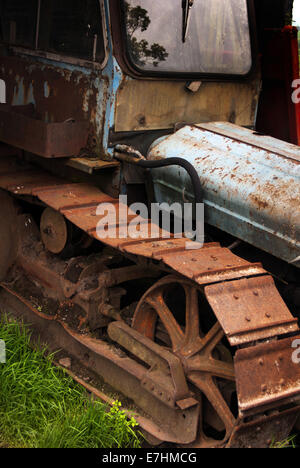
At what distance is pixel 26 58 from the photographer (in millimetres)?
4648

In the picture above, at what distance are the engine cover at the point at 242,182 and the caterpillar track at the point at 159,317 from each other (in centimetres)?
24

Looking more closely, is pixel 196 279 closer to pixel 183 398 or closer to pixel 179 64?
pixel 183 398

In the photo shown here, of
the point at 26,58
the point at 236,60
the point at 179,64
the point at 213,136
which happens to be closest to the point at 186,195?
the point at 213,136

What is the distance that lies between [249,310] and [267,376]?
311 mm

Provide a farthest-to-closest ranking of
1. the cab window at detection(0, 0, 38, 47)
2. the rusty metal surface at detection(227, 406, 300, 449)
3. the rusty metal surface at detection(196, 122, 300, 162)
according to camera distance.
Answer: the cab window at detection(0, 0, 38, 47) → the rusty metal surface at detection(196, 122, 300, 162) → the rusty metal surface at detection(227, 406, 300, 449)

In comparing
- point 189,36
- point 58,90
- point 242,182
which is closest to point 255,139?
point 242,182

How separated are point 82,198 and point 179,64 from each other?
1.07 meters

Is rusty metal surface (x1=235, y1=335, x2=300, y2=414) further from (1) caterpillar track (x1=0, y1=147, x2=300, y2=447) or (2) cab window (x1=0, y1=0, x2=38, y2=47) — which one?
(2) cab window (x1=0, y1=0, x2=38, y2=47)

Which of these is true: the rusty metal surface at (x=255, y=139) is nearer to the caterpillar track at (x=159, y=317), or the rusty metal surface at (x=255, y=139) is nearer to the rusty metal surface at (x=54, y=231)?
the caterpillar track at (x=159, y=317)

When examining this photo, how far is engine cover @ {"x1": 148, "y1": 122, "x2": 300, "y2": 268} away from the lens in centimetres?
341

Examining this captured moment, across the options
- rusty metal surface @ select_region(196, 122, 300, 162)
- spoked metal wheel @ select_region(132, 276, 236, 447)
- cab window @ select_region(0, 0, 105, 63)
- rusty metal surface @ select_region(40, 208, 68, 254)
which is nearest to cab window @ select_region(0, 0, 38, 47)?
cab window @ select_region(0, 0, 105, 63)

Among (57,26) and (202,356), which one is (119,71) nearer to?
(57,26)

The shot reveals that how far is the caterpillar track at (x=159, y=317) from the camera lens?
304 cm

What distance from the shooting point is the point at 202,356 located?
11.3 ft
